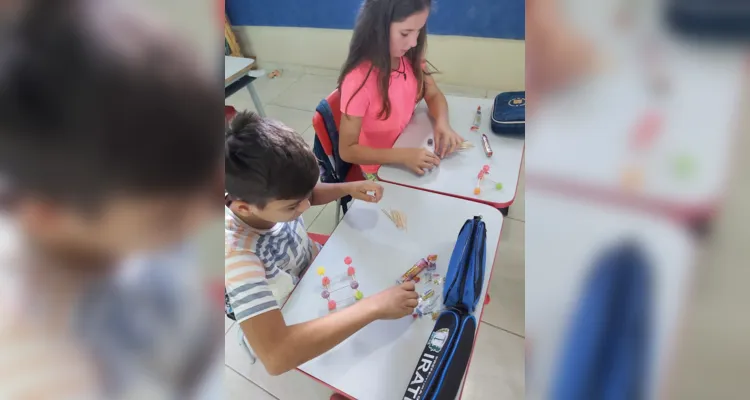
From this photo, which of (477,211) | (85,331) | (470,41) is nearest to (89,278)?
(85,331)

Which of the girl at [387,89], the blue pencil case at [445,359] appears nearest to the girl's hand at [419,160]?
the girl at [387,89]

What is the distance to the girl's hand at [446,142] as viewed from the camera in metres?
1.19

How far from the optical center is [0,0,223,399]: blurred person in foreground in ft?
0.53

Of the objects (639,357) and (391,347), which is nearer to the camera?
(639,357)

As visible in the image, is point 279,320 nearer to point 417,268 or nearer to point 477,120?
point 417,268

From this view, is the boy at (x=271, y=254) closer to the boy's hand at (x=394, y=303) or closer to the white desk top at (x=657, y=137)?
the boy's hand at (x=394, y=303)

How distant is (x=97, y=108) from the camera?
174mm

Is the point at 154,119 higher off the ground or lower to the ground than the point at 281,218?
higher

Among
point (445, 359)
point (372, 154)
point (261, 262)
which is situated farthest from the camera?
point (372, 154)

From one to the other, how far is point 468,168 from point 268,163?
558mm

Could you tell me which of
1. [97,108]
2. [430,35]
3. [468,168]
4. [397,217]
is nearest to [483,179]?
[468,168]

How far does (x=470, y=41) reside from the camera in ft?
8.38

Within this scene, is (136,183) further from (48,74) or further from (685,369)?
(685,369)

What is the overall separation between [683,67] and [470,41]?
2.58 m
